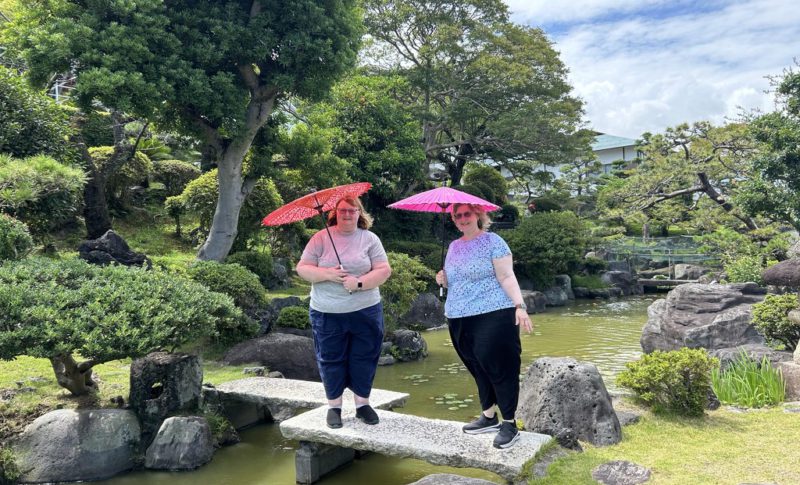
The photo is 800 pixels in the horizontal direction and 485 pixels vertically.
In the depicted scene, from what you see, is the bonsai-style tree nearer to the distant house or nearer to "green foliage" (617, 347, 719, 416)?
"green foliage" (617, 347, 719, 416)

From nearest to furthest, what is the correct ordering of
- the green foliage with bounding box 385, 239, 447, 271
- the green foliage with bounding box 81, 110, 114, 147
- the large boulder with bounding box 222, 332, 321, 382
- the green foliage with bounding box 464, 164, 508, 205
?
the large boulder with bounding box 222, 332, 321, 382 < the green foliage with bounding box 81, 110, 114, 147 < the green foliage with bounding box 385, 239, 447, 271 < the green foliage with bounding box 464, 164, 508, 205

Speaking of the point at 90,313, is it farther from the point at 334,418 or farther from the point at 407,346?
the point at 407,346

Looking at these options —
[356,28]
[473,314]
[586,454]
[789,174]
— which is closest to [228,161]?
[356,28]

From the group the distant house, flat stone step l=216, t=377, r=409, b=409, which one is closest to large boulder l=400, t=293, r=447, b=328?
flat stone step l=216, t=377, r=409, b=409

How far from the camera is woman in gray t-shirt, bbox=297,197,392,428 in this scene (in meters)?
4.48

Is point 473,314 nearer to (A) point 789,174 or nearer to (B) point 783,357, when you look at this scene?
(B) point 783,357

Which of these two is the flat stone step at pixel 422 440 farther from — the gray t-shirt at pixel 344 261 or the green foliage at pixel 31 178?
the green foliage at pixel 31 178

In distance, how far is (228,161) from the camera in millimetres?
11070

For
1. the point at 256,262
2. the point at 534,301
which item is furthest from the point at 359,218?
the point at 534,301

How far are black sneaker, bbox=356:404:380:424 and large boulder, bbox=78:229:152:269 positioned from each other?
639cm

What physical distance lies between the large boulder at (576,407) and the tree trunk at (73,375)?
4178mm

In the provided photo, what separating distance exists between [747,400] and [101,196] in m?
13.1

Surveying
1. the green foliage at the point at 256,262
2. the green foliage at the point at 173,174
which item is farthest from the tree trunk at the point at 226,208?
the green foliage at the point at 173,174

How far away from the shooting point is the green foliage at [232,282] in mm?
8734
